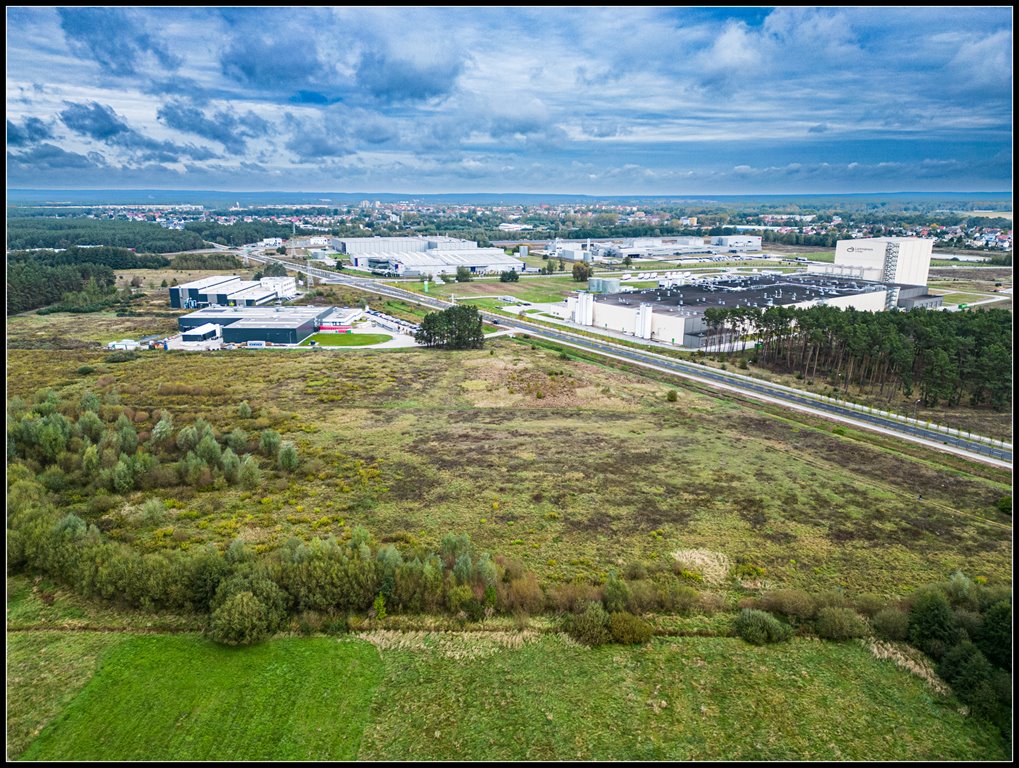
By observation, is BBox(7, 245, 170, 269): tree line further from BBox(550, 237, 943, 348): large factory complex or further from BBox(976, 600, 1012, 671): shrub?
BBox(976, 600, 1012, 671): shrub

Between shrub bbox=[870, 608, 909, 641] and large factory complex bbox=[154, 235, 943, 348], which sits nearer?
shrub bbox=[870, 608, 909, 641]

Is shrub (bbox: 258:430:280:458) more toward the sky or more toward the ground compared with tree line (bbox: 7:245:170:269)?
more toward the ground

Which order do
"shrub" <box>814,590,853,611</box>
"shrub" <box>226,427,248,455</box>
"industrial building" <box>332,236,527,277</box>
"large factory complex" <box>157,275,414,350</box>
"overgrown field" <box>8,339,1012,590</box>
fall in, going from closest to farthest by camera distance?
"shrub" <box>814,590,853,611</box> < "overgrown field" <box>8,339,1012,590</box> < "shrub" <box>226,427,248,455</box> < "large factory complex" <box>157,275,414,350</box> < "industrial building" <box>332,236,527,277</box>

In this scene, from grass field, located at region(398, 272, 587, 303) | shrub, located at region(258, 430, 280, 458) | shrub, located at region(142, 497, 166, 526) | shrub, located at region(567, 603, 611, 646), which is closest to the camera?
shrub, located at region(567, 603, 611, 646)

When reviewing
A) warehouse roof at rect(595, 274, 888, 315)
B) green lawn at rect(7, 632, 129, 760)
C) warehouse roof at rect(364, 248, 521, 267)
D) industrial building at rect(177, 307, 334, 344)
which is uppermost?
warehouse roof at rect(364, 248, 521, 267)

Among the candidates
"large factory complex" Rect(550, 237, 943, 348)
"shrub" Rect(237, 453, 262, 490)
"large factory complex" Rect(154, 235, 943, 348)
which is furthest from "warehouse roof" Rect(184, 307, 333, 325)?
"shrub" Rect(237, 453, 262, 490)

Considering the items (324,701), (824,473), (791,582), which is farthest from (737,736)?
(824,473)

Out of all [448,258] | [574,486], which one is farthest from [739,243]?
[574,486]

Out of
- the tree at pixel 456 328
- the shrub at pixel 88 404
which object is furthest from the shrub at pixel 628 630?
the tree at pixel 456 328

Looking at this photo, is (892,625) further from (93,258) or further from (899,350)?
(93,258)
